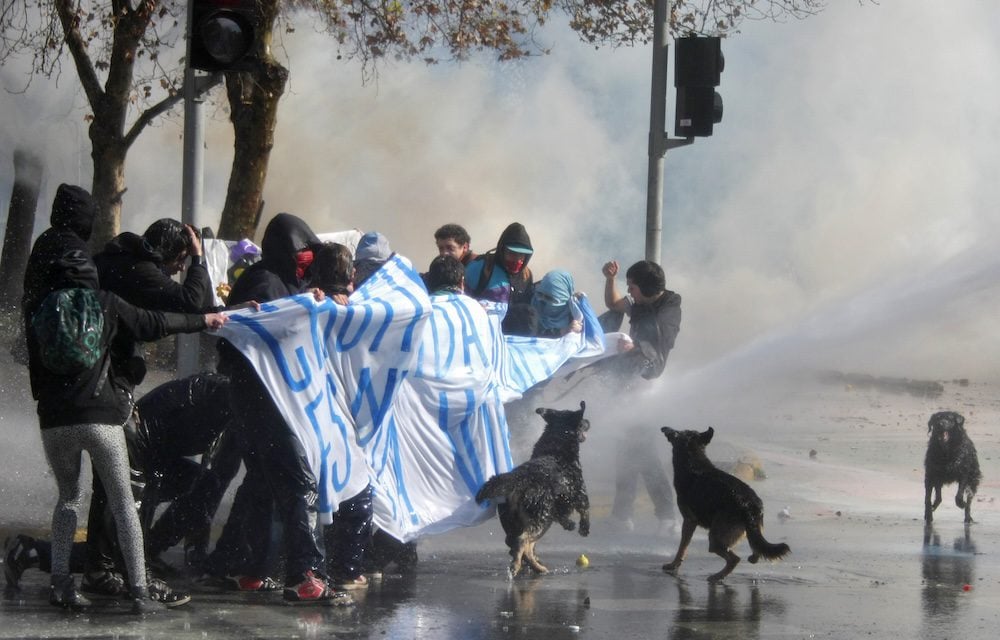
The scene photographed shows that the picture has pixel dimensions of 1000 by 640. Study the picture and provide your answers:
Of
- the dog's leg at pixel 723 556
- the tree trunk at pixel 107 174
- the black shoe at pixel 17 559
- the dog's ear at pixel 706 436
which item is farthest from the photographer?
the tree trunk at pixel 107 174

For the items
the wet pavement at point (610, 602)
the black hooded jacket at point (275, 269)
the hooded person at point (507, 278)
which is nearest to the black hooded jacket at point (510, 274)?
the hooded person at point (507, 278)

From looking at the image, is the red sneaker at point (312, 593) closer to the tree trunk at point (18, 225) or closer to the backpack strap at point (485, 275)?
the backpack strap at point (485, 275)

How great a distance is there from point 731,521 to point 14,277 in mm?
14168

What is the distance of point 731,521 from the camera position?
7.51 metres

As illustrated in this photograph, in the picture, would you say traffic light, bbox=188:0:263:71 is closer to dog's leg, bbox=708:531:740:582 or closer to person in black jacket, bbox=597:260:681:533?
person in black jacket, bbox=597:260:681:533

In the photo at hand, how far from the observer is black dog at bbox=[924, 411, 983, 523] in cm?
1044

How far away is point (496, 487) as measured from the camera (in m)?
7.30

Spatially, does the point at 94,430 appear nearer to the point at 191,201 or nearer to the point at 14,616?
the point at 14,616

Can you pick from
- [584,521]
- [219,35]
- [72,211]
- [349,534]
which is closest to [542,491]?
[584,521]

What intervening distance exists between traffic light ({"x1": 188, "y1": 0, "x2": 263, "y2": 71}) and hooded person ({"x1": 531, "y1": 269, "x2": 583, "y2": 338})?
2.49m

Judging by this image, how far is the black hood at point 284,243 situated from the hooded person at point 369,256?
669 millimetres

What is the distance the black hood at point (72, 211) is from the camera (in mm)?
5926

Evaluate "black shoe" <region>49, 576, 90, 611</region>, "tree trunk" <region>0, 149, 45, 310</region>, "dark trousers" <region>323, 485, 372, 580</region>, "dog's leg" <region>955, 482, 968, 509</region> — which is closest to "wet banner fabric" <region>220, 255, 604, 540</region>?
"dark trousers" <region>323, 485, 372, 580</region>

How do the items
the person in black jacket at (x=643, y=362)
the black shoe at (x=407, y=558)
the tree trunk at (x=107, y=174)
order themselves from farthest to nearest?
the tree trunk at (x=107, y=174)
the person in black jacket at (x=643, y=362)
the black shoe at (x=407, y=558)
